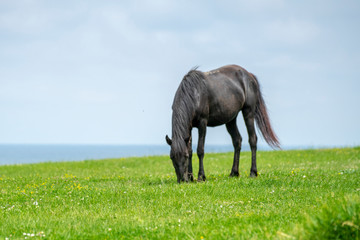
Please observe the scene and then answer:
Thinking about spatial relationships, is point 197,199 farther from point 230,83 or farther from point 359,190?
point 230,83

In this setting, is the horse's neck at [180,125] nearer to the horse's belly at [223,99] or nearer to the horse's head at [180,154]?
the horse's head at [180,154]

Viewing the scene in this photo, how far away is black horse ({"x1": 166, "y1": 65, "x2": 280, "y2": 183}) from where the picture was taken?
11.6m

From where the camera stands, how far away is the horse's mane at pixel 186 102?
11.5 m

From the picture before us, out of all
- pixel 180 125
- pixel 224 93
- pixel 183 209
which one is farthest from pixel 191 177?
pixel 183 209

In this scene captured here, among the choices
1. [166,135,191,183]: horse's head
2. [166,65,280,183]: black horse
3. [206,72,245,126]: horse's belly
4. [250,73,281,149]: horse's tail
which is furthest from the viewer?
[250,73,281,149]: horse's tail

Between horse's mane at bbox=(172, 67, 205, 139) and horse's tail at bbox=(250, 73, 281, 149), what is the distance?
307 centimetres

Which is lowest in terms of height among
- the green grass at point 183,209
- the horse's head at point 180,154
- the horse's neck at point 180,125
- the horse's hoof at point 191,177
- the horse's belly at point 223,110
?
the green grass at point 183,209

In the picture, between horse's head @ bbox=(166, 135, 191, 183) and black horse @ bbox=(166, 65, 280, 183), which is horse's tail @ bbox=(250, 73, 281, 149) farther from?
horse's head @ bbox=(166, 135, 191, 183)

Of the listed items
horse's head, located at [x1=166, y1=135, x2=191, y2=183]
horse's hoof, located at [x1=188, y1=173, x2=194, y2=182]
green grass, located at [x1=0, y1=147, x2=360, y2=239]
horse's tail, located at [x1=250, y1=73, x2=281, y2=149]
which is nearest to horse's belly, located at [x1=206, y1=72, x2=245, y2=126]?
horse's tail, located at [x1=250, y1=73, x2=281, y2=149]

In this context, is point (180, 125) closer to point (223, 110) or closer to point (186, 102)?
point (186, 102)

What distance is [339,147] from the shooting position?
29047mm

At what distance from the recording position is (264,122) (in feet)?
47.7

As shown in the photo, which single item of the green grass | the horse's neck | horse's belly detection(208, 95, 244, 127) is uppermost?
horse's belly detection(208, 95, 244, 127)

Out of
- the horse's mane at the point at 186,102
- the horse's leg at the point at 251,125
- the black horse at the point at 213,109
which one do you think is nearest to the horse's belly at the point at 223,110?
the black horse at the point at 213,109
